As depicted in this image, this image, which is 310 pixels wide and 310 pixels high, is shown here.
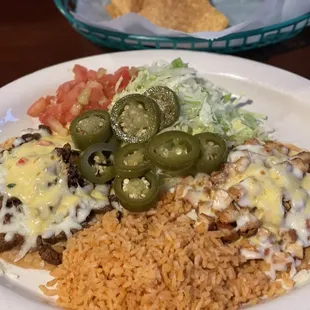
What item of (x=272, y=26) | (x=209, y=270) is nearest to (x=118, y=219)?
(x=209, y=270)

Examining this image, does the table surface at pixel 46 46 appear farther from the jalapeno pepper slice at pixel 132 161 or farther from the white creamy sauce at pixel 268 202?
the jalapeno pepper slice at pixel 132 161

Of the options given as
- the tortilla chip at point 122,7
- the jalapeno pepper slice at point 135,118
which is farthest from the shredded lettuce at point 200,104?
the tortilla chip at point 122,7

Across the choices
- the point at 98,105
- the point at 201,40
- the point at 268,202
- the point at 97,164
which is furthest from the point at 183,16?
the point at 268,202

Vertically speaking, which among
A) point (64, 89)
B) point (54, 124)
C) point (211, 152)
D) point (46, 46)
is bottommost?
point (46, 46)

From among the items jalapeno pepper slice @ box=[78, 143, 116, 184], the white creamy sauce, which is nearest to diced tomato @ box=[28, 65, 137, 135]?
jalapeno pepper slice @ box=[78, 143, 116, 184]

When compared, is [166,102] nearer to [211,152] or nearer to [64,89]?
[211,152]

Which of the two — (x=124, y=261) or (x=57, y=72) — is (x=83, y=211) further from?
(x=57, y=72)

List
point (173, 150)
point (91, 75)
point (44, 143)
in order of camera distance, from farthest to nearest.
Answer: point (91, 75) < point (44, 143) < point (173, 150)
